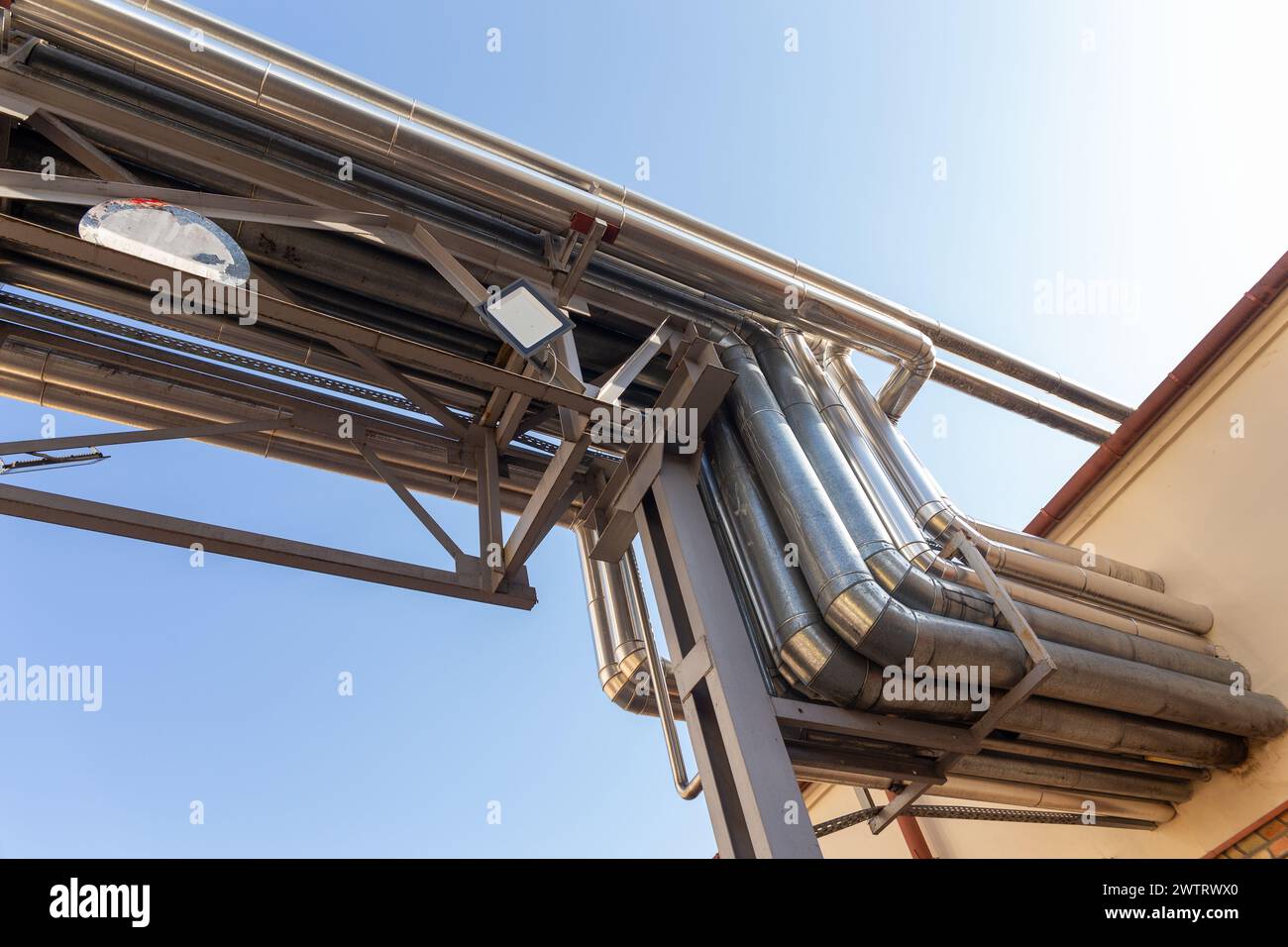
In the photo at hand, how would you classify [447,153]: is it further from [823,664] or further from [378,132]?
[823,664]

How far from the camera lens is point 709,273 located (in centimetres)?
675

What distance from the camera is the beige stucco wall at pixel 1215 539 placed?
757cm

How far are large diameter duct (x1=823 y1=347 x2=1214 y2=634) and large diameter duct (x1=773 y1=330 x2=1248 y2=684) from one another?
443 millimetres

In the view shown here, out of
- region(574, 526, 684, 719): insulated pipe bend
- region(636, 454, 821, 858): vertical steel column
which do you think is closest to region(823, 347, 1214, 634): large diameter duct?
region(636, 454, 821, 858): vertical steel column

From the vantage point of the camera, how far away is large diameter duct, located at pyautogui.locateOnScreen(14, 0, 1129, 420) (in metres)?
5.03

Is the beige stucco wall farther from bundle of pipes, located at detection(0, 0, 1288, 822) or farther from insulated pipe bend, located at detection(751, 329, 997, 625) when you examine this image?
insulated pipe bend, located at detection(751, 329, 997, 625)

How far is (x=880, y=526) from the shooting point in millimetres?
5652

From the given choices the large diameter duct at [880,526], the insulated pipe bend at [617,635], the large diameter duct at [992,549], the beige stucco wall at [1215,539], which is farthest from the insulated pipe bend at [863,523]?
the beige stucco wall at [1215,539]

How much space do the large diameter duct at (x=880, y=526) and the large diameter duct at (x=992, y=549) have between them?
1.45ft

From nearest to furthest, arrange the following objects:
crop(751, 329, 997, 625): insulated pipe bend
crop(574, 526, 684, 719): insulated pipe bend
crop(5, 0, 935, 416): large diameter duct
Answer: crop(5, 0, 935, 416): large diameter duct → crop(751, 329, 997, 625): insulated pipe bend → crop(574, 526, 684, 719): insulated pipe bend

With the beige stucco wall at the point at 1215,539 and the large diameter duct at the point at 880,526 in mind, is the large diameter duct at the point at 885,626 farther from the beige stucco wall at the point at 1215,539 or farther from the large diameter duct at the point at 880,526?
the beige stucco wall at the point at 1215,539

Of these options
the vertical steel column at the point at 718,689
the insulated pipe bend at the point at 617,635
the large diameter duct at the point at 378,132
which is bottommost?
the vertical steel column at the point at 718,689

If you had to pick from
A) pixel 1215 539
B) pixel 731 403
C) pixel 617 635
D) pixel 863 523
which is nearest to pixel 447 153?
pixel 731 403
